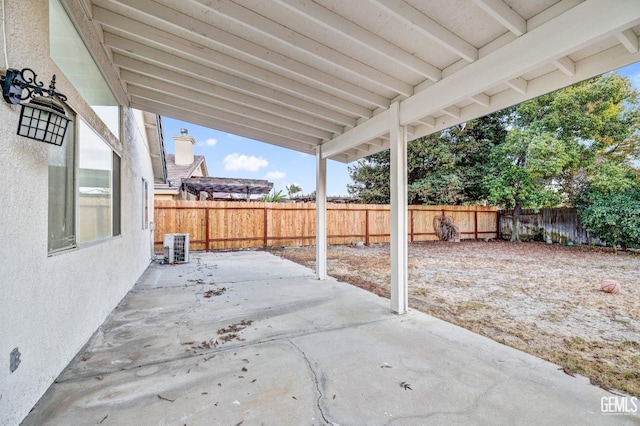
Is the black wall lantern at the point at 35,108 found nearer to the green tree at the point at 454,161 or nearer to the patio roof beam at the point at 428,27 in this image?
the patio roof beam at the point at 428,27

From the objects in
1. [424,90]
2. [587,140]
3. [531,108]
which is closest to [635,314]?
[424,90]

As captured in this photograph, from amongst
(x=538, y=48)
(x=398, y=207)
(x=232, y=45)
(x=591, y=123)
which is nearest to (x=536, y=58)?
(x=538, y=48)

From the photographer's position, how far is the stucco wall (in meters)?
1.56

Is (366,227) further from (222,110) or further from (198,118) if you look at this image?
(222,110)

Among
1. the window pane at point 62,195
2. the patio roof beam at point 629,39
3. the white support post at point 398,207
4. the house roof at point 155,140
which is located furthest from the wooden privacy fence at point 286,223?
the patio roof beam at point 629,39

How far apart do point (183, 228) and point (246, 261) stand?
3.32 m

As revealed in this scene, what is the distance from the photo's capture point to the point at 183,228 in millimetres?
9773

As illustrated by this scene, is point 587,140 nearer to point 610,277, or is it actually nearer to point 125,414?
point 610,277

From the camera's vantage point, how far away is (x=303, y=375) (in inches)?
87.9

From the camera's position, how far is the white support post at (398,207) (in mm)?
3670

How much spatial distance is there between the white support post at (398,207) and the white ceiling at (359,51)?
147mm

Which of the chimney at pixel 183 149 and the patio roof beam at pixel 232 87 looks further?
the chimney at pixel 183 149

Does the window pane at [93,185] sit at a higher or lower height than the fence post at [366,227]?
higher

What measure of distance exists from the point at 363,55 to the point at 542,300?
14.6ft
